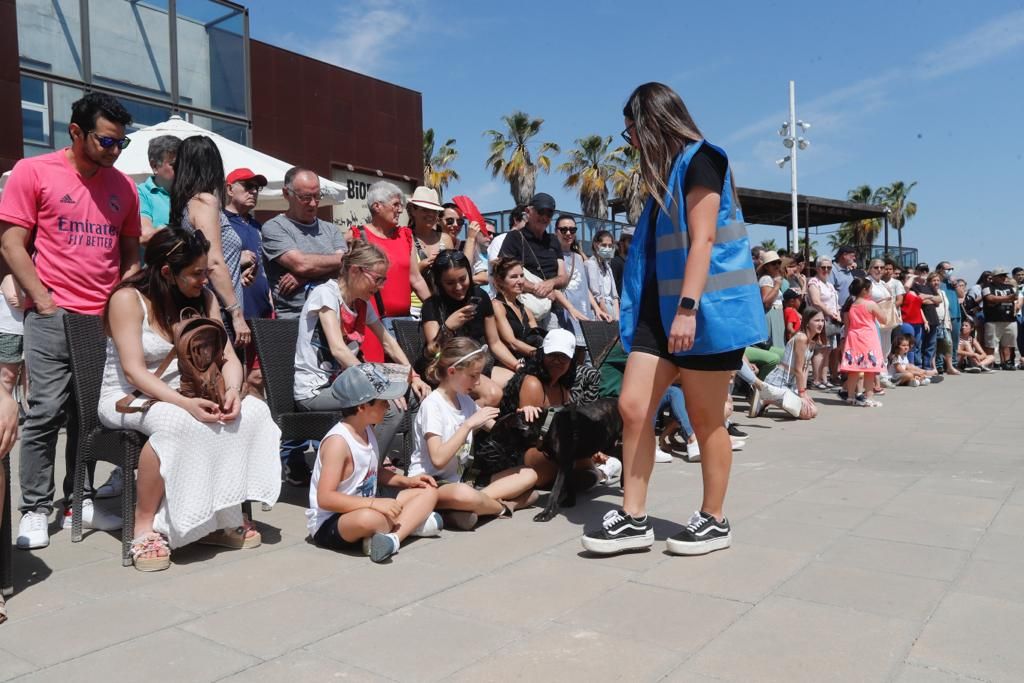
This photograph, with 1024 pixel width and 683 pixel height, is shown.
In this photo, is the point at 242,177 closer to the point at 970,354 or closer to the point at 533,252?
the point at 533,252

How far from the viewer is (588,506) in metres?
4.24

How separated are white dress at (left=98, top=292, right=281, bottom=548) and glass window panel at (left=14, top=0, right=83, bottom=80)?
28.6ft

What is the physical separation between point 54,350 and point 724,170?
119 inches

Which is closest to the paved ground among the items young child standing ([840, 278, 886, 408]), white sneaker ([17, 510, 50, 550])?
white sneaker ([17, 510, 50, 550])

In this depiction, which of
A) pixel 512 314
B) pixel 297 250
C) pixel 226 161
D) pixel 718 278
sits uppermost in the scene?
pixel 226 161

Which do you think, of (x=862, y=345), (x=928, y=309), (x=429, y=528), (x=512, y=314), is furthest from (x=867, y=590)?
(x=928, y=309)

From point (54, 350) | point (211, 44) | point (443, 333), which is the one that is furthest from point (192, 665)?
point (211, 44)

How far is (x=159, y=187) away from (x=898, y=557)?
14.2 feet

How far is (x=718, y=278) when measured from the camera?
3203 millimetres

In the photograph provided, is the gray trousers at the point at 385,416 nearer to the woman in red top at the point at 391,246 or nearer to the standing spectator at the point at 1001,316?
the woman in red top at the point at 391,246

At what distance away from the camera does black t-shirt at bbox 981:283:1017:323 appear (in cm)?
1415

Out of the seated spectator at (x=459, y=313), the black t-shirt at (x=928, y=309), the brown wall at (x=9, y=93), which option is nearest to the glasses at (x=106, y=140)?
the seated spectator at (x=459, y=313)

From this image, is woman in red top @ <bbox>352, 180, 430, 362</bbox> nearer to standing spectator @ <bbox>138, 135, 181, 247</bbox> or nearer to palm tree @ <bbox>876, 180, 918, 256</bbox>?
standing spectator @ <bbox>138, 135, 181, 247</bbox>

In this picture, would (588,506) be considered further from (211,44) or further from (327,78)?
(327,78)
